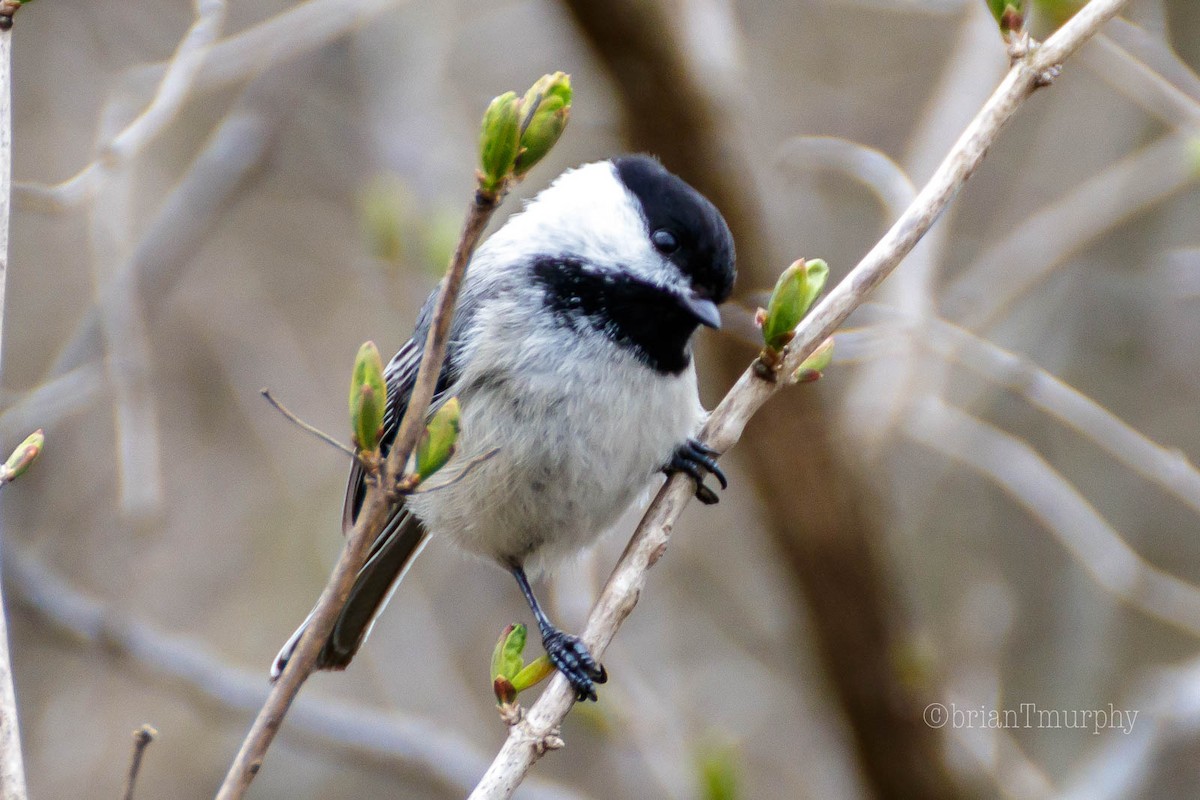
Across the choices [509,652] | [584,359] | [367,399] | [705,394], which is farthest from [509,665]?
[705,394]

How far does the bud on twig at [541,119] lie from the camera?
1.26 meters

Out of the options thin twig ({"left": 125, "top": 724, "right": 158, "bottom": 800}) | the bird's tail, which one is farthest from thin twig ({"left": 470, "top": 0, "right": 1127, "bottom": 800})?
the bird's tail

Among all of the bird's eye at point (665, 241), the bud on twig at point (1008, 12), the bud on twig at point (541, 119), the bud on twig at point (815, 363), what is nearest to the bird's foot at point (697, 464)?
the bird's eye at point (665, 241)

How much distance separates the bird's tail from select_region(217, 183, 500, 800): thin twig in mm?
1315

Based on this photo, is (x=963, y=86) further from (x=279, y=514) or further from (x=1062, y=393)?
(x=279, y=514)

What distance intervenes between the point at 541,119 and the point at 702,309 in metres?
1.08

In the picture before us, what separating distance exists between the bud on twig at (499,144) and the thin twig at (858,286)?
0.80 metres

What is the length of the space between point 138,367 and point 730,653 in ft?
9.64

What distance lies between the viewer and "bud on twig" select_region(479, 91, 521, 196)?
1.23 meters

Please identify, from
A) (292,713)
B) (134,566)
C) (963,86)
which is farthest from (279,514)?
(963,86)

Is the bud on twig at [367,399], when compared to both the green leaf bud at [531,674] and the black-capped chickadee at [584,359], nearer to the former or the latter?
the green leaf bud at [531,674]

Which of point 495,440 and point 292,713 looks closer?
point 495,440

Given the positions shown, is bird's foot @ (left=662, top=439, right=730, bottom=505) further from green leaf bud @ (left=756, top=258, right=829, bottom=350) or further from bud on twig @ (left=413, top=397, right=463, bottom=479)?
bud on twig @ (left=413, top=397, right=463, bottom=479)

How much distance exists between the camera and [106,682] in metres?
5.13
